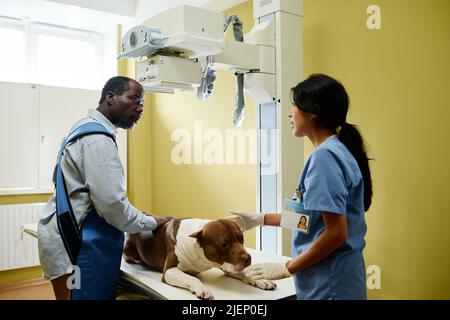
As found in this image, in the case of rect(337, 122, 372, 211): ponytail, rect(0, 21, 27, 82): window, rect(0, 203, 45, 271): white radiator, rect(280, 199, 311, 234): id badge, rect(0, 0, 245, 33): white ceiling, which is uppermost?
rect(0, 0, 245, 33): white ceiling

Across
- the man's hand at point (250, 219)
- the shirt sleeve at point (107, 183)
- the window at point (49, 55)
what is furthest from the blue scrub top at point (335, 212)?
the window at point (49, 55)

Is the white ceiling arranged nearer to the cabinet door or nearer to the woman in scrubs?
the cabinet door

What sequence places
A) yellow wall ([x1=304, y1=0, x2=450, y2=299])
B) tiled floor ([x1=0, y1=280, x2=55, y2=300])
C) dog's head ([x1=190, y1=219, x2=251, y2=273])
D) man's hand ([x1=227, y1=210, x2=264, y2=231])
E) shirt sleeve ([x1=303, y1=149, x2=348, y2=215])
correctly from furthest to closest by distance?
tiled floor ([x1=0, y1=280, x2=55, y2=300]), yellow wall ([x1=304, y1=0, x2=450, y2=299]), man's hand ([x1=227, y1=210, x2=264, y2=231]), dog's head ([x1=190, y1=219, x2=251, y2=273]), shirt sleeve ([x1=303, y1=149, x2=348, y2=215])

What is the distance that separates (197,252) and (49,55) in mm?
3401

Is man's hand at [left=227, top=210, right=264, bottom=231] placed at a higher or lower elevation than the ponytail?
lower

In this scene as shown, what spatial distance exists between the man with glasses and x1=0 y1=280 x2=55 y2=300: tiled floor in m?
2.13

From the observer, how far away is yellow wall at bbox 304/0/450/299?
1.94 m

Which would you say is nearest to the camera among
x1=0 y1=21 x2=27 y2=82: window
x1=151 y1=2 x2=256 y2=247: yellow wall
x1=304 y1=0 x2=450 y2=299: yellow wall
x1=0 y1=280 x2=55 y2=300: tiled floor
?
x1=304 y1=0 x2=450 y2=299: yellow wall

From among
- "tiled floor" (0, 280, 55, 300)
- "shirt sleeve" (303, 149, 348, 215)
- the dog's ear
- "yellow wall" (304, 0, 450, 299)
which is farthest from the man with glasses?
"tiled floor" (0, 280, 55, 300)

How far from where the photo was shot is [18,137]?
11.9 feet

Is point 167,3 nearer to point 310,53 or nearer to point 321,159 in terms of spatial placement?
point 310,53

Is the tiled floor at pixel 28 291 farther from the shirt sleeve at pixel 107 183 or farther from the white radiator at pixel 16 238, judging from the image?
the shirt sleeve at pixel 107 183

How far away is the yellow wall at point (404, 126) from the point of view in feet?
6.37
